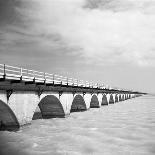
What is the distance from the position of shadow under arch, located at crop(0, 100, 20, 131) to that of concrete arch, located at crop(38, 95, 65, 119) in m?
9.13

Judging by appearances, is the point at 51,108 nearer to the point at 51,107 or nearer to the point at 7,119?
the point at 51,107

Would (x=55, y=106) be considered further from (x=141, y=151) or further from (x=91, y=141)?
(x=141, y=151)

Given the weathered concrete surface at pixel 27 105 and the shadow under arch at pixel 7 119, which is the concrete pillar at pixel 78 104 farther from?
the shadow under arch at pixel 7 119

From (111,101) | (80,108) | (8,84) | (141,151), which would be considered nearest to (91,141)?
(141,151)

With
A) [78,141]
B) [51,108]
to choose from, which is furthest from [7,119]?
[51,108]

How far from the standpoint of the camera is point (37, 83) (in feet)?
74.6

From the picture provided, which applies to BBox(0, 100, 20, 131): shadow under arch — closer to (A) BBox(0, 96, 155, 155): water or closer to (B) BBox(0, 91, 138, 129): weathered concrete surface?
(B) BBox(0, 91, 138, 129): weathered concrete surface

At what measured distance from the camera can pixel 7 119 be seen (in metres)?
20.0

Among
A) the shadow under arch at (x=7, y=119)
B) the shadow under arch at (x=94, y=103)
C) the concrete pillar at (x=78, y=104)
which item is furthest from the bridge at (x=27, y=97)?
the shadow under arch at (x=94, y=103)

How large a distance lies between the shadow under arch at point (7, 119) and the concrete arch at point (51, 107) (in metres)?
9.13

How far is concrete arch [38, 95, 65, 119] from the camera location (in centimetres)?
2953

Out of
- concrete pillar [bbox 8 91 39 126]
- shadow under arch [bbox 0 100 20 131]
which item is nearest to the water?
shadow under arch [bbox 0 100 20 131]

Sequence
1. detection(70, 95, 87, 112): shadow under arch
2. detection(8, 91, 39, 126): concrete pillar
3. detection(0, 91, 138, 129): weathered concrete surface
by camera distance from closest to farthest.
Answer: detection(0, 91, 138, 129): weathered concrete surface
detection(8, 91, 39, 126): concrete pillar
detection(70, 95, 87, 112): shadow under arch

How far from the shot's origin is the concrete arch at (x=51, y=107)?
2953 centimetres
